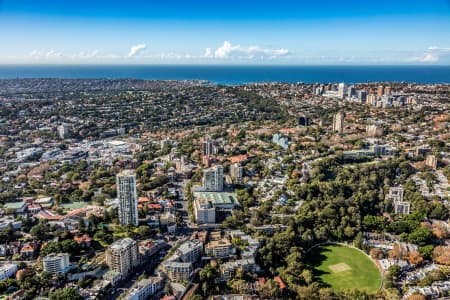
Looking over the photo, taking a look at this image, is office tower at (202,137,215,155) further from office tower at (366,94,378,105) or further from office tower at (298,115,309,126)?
office tower at (366,94,378,105)

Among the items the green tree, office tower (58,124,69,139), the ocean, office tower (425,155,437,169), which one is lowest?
the green tree

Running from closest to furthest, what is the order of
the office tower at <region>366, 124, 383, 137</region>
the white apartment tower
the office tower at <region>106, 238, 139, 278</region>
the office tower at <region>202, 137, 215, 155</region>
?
the office tower at <region>106, 238, 139, 278</region> < the office tower at <region>202, 137, 215, 155</region> < the office tower at <region>366, 124, 383, 137</region> < the white apartment tower

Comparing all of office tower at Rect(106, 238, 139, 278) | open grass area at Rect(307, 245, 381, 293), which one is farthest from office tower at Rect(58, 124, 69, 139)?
open grass area at Rect(307, 245, 381, 293)

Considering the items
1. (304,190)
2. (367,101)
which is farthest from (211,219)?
(367,101)

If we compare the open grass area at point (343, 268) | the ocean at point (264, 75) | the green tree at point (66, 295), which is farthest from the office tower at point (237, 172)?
the ocean at point (264, 75)

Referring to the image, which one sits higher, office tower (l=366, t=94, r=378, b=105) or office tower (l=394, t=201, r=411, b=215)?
office tower (l=366, t=94, r=378, b=105)

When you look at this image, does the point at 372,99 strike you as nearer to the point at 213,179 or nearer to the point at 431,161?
the point at 431,161

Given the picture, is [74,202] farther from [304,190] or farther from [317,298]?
[317,298]

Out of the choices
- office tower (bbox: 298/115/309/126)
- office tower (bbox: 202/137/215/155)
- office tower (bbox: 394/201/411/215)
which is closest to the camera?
office tower (bbox: 394/201/411/215)
